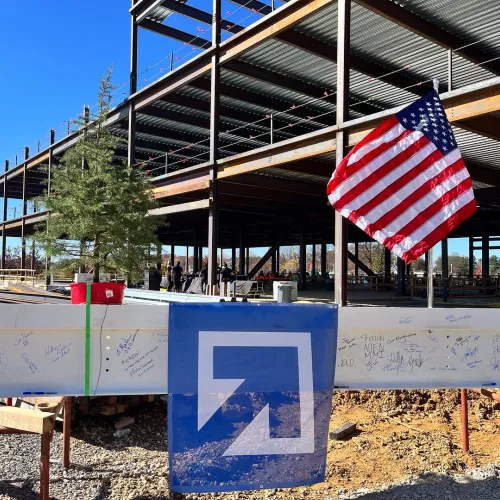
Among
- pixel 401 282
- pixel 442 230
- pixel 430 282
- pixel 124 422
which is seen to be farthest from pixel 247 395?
pixel 401 282

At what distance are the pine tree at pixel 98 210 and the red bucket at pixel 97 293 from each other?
75.3 inches

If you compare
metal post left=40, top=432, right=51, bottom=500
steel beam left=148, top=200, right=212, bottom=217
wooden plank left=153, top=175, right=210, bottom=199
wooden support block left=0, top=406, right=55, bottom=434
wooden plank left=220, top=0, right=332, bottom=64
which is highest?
wooden plank left=220, top=0, right=332, bottom=64

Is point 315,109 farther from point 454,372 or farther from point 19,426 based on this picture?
point 19,426

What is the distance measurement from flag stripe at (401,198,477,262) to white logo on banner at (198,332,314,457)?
2.17 metres

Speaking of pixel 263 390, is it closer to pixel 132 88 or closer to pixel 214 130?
pixel 214 130

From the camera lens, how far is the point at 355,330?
4.62 metres

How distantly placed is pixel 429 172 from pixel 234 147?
2207 cm

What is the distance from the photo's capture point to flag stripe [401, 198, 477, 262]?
18.7 feet

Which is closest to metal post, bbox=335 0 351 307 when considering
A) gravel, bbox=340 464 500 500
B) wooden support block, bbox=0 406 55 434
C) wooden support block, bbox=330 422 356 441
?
wooden support block, bbox=330 422 356 441

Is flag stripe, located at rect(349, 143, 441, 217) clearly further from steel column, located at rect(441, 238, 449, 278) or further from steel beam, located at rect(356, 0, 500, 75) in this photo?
steel column, located at rect(441, 238, 449, 278)

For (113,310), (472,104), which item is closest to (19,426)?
(113,310)

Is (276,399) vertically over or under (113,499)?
over
